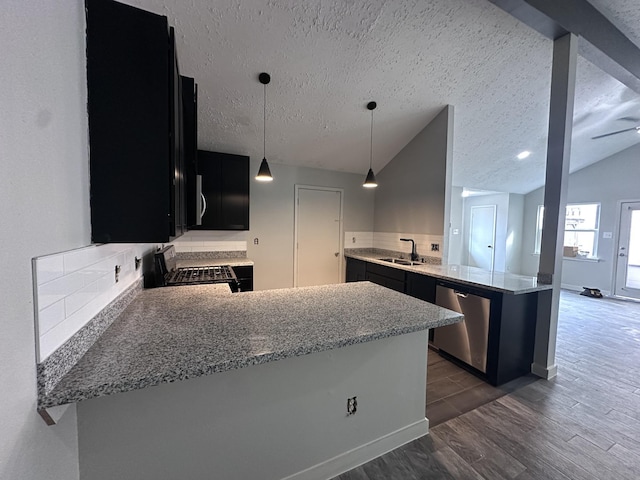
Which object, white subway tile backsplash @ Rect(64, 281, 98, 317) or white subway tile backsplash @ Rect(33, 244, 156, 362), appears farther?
white subway tile backsplash @ Rect(64, 281, 98, 317)

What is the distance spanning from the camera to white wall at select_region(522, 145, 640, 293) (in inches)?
197

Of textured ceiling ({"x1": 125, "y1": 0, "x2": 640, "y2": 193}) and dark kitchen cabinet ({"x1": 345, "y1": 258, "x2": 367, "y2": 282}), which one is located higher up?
textured ceiling ({"x1": 125, "y1": 0, "x2": 640, "y2": 193})

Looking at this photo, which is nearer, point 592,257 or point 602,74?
point 602,74

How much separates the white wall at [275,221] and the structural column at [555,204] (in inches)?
116

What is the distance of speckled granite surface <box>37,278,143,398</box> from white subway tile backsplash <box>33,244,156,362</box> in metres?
0.02

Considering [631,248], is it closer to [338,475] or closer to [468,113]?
[468,113]

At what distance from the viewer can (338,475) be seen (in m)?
1.48

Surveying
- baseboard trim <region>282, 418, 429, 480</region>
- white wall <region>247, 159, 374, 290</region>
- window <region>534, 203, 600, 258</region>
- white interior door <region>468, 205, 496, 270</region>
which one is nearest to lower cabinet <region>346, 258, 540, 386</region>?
baseboard trim <region>282, 418, 429, 480</region>

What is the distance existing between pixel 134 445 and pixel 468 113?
4312 mm

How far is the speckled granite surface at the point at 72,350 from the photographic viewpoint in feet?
2.49

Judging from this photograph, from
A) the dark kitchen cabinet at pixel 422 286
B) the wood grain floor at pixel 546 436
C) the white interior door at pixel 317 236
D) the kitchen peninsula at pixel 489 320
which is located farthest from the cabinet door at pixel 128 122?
the white interior door at pixel 317 236

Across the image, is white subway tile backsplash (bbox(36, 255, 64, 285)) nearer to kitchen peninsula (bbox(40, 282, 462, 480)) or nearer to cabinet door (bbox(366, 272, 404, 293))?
kitchen peninsula (bbox(40, 282, 462, 480))

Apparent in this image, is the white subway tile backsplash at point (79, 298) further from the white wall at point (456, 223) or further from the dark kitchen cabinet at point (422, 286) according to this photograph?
the white wall at point (456, 223)

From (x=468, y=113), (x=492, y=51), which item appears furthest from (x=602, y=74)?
(x=492, y=51)
